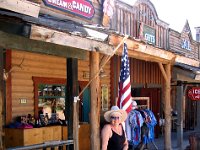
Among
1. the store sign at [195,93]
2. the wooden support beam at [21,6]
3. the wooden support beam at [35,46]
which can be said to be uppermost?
the wooden support beam at [21,6]

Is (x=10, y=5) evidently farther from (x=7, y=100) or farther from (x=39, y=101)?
(x=39, y=101)

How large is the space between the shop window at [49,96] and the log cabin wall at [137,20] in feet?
9.87

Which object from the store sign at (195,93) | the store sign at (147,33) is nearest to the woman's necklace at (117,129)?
the store sign at (147,33)

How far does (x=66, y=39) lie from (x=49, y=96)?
384cm

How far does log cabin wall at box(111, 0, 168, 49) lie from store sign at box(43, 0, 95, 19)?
1504 mm

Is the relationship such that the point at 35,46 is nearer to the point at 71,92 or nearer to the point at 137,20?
the point at 71,92

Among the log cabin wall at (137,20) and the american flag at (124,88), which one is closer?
the american flag at (124,88)

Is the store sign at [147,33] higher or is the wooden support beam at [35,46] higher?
the store sign at [147,33]

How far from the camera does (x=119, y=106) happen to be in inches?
273

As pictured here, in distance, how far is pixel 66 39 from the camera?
5.32 metres

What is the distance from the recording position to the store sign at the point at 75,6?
8.69 metres

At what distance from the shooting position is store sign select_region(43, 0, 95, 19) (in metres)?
8.69

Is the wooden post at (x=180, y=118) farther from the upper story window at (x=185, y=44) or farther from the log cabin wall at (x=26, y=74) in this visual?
the log cabin wall at (x=26, y=74)

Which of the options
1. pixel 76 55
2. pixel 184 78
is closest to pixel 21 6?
pixel 76 55
